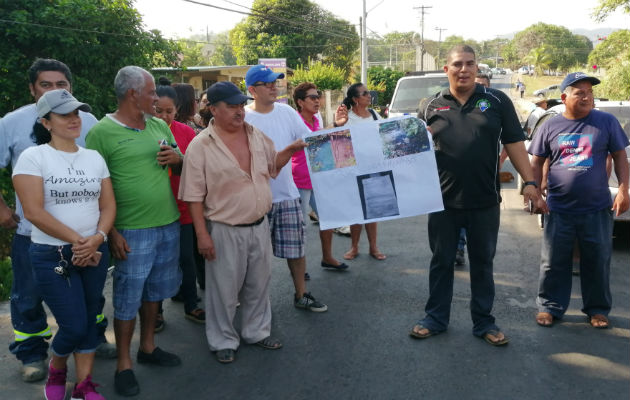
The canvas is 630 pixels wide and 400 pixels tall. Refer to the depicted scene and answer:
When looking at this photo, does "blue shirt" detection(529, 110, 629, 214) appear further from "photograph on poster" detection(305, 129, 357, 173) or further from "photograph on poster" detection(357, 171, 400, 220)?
"photograph on poster" detection(305, 129, 357, 173)

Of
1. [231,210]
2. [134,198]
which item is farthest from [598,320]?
[134,198]

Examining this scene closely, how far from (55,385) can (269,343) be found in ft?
4.90

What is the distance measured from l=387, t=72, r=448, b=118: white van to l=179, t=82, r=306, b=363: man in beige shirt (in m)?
8.91

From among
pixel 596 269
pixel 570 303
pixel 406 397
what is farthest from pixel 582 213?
pixel 406 397

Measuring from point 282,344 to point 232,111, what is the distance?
1.83 metres

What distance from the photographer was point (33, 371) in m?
3.76

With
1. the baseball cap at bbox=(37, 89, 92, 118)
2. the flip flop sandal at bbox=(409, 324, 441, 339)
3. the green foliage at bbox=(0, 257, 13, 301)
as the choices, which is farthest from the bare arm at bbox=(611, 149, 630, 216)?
the green foliage at bbox=(0, 257, 13, 301)

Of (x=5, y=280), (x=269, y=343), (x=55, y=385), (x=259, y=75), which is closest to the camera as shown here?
(x=55, y=385)

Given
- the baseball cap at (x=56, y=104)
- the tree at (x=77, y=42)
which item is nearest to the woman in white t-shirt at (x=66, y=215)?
the baseball cap at (x=56, y=104)

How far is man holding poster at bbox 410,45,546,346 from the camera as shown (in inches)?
156

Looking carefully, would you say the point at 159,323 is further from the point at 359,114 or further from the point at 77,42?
the point at 77,42

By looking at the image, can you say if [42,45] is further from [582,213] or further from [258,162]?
[582,213]

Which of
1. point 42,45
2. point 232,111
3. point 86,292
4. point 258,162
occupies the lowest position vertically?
point 86,292

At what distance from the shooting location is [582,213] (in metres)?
4.39
